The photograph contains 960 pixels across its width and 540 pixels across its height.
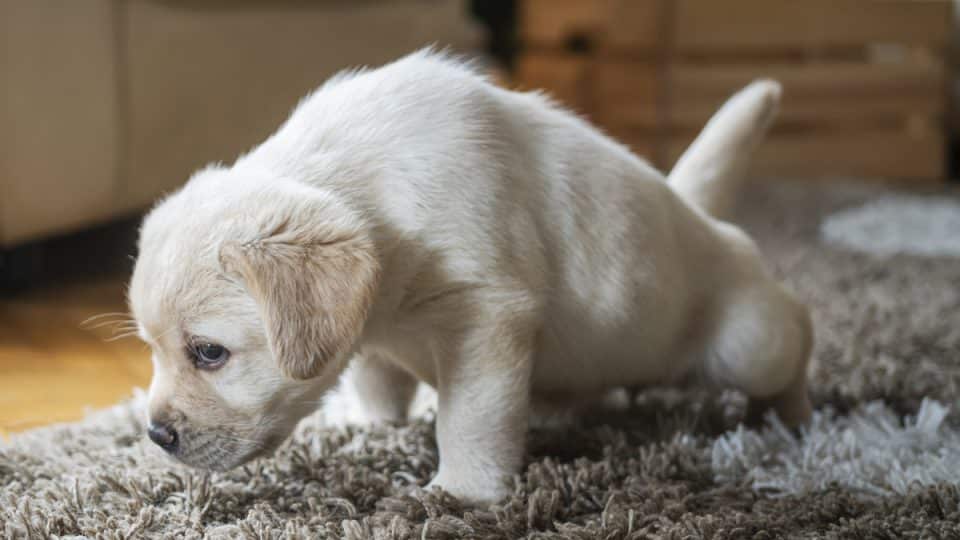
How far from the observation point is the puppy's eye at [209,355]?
129cm

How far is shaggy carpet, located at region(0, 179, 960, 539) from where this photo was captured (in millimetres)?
1241

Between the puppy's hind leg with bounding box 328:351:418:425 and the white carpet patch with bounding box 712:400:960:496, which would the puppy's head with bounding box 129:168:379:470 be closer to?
the puppy's hind leg with bounding box 328:351:418:425

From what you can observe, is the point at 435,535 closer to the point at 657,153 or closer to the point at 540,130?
the point at 540,130

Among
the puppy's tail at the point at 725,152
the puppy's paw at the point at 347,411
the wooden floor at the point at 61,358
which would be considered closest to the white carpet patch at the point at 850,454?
the puppy's tail at the point at 725,152

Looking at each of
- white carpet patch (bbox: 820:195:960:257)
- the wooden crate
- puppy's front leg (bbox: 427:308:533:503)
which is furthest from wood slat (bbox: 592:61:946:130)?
puppy's front leg (bbox: 427:308:533:503)

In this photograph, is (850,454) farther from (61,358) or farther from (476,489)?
(61,358)

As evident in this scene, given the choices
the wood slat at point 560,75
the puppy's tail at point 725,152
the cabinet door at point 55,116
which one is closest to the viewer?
the puppy's tail at point 725,152

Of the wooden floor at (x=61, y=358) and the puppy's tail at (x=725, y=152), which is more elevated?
the puppy's tail at (x=725, y=152)

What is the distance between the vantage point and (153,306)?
1.28 meters

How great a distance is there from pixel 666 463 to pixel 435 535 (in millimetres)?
361

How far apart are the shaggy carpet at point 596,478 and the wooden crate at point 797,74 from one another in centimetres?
263

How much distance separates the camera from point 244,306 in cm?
126

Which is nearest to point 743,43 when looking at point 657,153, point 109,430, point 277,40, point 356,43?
point 657,153

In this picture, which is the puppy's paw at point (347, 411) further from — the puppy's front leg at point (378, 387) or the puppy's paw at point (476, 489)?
the puppy's paw at point (476, 489)
